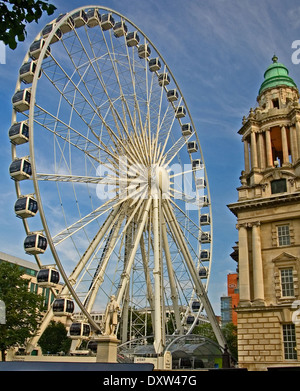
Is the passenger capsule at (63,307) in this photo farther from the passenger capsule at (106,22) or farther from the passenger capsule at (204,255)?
the passenger capsule at (106,22)

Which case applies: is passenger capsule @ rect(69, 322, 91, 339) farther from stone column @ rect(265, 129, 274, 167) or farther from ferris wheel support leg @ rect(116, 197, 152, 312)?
stone column @ rect(265, 129, 274, 167)

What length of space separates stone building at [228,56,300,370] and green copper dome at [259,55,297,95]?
1703 mm

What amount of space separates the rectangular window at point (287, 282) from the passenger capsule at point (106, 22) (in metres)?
28.6

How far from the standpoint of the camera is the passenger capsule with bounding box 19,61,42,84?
1347 inches

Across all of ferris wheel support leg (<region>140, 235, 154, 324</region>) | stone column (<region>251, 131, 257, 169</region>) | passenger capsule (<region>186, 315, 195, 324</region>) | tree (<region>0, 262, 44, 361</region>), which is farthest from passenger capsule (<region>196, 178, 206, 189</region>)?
tree (<region>0, 262, 44, 361</region>)

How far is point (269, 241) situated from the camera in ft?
127

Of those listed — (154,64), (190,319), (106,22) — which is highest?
(154,64)

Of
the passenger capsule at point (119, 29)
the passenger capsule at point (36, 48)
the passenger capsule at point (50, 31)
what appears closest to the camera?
the passenger capsule at point (36, 48)

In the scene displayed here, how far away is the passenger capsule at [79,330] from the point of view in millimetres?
31688

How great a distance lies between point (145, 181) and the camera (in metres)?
43.2

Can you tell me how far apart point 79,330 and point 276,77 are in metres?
33.1

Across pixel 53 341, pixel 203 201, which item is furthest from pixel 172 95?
pixel 53 341

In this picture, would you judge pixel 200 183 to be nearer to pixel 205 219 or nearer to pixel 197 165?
pixel 197 165

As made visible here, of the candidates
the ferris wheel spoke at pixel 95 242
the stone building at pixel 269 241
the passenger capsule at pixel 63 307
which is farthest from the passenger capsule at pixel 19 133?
the stone building at pixel 269 241
